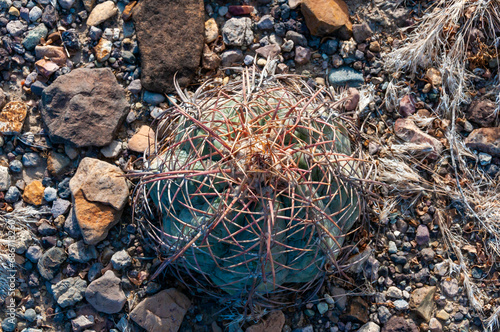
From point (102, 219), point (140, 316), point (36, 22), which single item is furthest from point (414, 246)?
point (36, 22)

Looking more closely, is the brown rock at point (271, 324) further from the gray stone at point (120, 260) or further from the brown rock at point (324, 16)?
the brown rock at point (324, 16)

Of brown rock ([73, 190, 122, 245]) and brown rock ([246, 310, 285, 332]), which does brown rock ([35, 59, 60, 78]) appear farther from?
brown rock ([246, 310, 285, 332])

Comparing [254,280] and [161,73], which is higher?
[161,73]

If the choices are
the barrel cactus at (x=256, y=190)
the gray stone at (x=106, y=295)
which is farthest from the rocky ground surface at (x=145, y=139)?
the barrel cactus at (x=256, y=190)

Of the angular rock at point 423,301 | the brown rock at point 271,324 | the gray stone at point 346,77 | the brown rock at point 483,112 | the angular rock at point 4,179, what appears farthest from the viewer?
the gray stone at point 346,77

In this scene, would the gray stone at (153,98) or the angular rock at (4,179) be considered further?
the gray stone at (153,98)

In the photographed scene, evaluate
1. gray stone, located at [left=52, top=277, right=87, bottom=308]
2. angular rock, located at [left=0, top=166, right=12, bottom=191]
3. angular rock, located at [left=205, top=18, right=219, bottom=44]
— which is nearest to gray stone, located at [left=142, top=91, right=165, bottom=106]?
angular rock, located at [left=205, top=18, right=219, bottom=44]

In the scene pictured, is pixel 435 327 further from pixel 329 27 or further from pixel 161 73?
pixel 161 73
